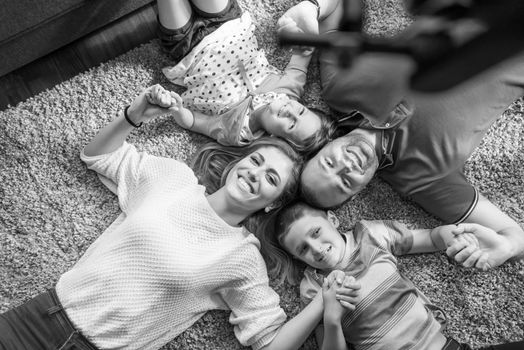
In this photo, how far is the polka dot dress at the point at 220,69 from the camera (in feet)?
4.30

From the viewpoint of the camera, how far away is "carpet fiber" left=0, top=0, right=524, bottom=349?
1.26m

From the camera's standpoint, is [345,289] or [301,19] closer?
[345,289]

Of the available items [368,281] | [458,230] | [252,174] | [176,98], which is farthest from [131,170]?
[458,230]

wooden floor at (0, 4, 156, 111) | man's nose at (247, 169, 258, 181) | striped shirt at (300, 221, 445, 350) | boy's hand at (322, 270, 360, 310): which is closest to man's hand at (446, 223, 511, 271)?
striped shirt at (300, 221, 445, 350)

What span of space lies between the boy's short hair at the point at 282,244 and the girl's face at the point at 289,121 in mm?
167

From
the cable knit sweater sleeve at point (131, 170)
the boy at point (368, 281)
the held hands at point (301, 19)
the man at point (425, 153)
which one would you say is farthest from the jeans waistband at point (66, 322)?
the held hands at point (301, 19)

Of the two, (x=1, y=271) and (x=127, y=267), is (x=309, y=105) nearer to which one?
(x=127, y=267)

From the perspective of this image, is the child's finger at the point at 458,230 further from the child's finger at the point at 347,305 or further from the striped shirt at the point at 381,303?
the child's finger at the point at 347,305

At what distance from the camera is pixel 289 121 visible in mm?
1248

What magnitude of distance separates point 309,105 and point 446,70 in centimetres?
104

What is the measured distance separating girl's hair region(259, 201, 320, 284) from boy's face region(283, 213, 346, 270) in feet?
0.06

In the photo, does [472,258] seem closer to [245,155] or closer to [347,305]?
[347,305]

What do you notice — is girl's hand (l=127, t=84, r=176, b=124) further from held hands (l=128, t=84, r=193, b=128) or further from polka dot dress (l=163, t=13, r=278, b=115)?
polka dot dress (l=163, t=13, r=278, b=115)

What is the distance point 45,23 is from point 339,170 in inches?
31.0
